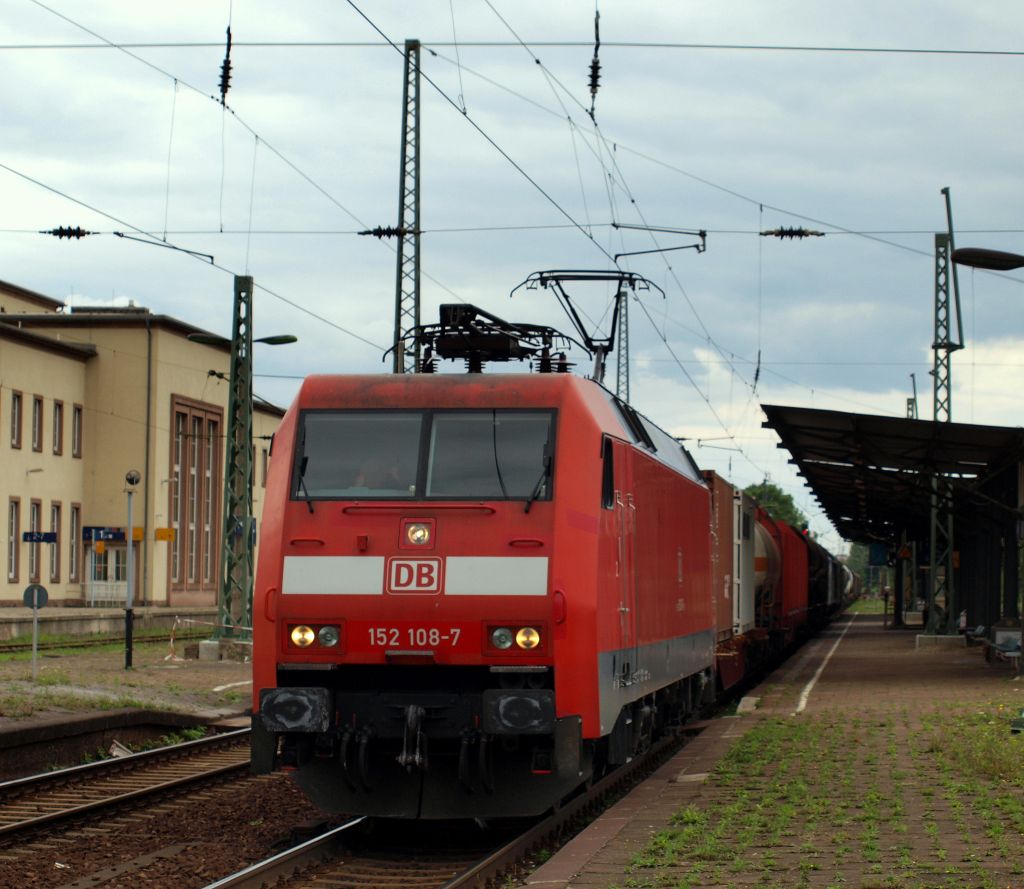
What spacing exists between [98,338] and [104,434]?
398 centimetres

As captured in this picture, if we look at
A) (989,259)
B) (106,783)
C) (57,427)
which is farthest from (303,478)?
(57,427)

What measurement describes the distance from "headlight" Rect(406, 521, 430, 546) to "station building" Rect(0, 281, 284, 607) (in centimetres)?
4826

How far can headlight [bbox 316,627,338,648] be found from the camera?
10.9m

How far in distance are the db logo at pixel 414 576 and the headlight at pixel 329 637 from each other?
1.56 feet

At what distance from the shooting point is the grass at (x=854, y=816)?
914 centimetres

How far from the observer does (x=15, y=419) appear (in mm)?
58469

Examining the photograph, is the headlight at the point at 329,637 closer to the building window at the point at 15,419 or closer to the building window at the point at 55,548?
the building window at the point at 15,419

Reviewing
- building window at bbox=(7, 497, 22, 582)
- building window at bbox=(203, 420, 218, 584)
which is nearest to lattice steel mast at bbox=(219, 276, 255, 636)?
building window at bbox=(7, 497, 22, 582)

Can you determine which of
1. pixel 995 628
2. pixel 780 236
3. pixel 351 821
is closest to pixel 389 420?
pixel 351 821

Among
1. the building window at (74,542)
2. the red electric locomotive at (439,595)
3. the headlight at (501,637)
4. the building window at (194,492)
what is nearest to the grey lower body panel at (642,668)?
the red electric locomotive at (439,595)

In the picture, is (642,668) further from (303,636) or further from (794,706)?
(794,706)

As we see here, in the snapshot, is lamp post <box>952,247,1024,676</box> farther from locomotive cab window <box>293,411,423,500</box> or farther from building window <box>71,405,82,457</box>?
building window <box>71,405,82,457</box>

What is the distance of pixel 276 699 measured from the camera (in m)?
10.8

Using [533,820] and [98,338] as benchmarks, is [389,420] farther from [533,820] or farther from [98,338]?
[98,338]
